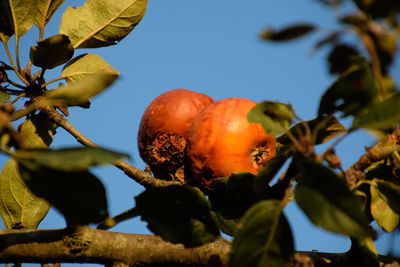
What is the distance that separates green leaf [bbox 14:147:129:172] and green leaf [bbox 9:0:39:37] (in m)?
1.01

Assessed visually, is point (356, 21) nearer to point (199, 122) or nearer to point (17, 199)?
point (199, 122)

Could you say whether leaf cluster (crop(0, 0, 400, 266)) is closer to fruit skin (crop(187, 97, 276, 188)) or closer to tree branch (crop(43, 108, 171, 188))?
tree branch (crop(43, 108, 171, 188))

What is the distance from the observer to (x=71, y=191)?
739 mm

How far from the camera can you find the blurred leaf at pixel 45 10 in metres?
1.63

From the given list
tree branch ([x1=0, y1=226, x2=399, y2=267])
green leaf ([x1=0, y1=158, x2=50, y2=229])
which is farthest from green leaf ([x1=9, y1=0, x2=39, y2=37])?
tree branch ([x1=0, y1=226, x2=399, y2=267])

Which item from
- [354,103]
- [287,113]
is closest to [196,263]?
[287,113]

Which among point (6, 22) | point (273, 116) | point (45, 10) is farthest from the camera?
point (45, 10)

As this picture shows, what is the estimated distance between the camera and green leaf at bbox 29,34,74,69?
4.54 ft

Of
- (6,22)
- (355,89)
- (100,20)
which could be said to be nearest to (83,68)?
(100,20)

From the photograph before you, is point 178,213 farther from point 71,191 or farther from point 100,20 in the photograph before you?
point 100,20

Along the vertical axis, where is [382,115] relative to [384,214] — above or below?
above

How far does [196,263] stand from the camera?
1166 mm

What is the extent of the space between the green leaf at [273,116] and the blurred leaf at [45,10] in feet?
3.55

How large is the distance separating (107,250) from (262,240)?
1.61ft
